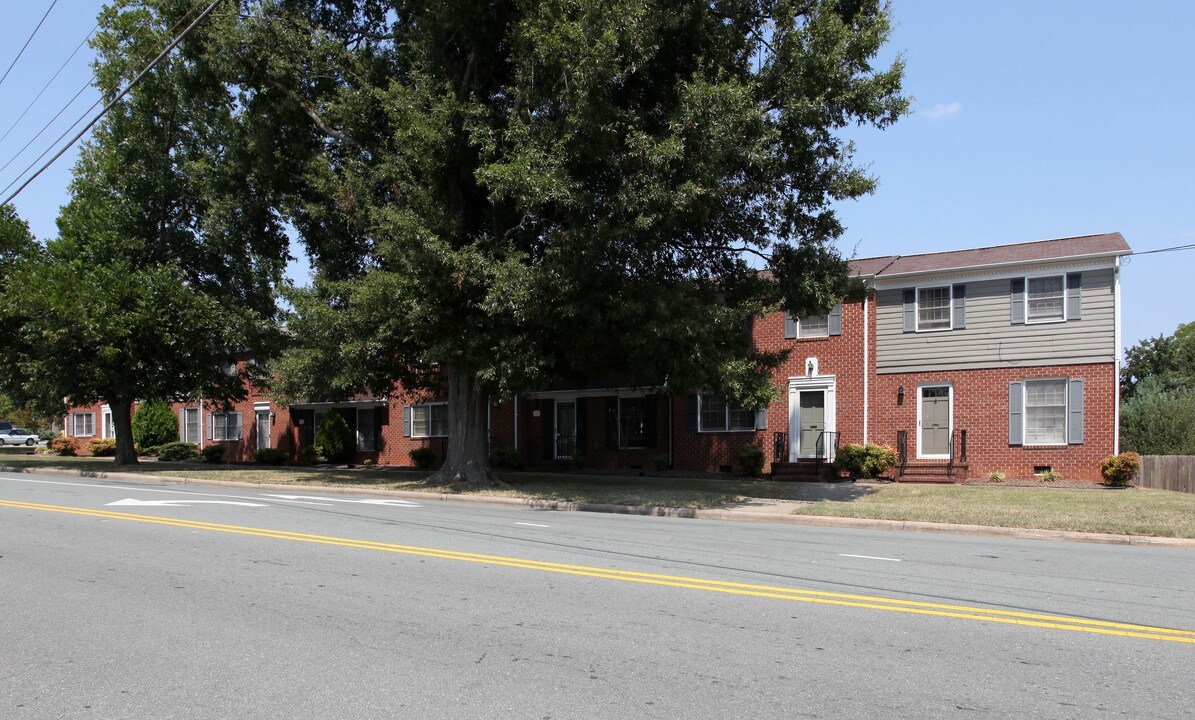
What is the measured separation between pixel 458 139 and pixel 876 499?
11382 mm

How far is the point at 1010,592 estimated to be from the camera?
8.46 meters

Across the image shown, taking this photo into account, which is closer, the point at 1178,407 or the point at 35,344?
the point at 1178,407

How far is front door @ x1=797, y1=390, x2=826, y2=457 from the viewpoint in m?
25.3

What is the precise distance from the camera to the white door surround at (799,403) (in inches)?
987

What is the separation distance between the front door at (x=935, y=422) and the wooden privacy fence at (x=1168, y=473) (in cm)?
453

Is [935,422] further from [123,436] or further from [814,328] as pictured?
[123,436]

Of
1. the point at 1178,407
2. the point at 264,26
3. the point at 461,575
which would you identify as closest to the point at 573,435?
the point at 264,26

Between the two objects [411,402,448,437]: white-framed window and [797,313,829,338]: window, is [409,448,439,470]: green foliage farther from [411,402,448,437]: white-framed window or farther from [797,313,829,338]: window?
[797,313,829,338]: window

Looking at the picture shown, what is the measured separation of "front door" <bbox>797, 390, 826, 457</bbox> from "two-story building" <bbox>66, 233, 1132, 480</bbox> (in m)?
0.04

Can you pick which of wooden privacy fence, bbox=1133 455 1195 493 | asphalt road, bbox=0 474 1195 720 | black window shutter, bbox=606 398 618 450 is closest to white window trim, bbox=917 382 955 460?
wooden privacy fence, bbox=1133 455 1195 493

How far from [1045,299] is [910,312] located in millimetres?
3323

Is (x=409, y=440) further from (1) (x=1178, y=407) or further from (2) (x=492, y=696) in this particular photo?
(2) (x=492, y=696)

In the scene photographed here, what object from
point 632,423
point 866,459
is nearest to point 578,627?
point 866,459

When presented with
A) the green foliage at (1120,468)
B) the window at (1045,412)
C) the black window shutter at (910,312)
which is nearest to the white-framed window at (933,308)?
the black window shutter at (910,312)
